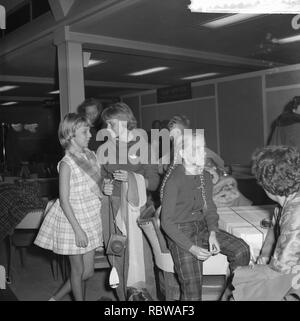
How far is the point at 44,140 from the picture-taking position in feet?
38.8

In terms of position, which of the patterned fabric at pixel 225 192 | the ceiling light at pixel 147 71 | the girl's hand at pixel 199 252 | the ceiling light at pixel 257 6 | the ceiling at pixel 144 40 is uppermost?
the ceiling light at pixel 147 71

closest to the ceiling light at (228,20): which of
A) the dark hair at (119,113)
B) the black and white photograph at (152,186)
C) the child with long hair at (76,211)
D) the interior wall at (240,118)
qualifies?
the black and white photograph at (152,186)

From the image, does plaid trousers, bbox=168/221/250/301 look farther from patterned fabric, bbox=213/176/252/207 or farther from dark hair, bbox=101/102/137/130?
dark hair, bbox=101/102/137/130

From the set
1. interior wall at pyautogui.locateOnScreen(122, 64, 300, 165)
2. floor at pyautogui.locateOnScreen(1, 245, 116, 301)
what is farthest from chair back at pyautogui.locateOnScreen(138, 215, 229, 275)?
interior wall at pyautogui.locateOnScreen(122, 64, 300, 165)

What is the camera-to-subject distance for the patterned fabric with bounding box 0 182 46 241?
9.00 feet

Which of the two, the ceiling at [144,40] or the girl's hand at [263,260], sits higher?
the ceiling at [144,40]

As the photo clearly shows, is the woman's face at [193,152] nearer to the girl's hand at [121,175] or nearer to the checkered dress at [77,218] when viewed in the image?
the girl's hand at [121,175]

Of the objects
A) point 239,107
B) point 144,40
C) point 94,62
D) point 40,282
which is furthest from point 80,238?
point 239,107

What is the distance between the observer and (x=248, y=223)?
1845 mm

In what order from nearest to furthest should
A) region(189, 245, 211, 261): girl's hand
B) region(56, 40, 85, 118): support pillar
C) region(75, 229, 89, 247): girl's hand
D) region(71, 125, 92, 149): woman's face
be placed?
region(189, 245, 211, 261): girl's hand, region(75, 229, 89, 247): girl's hand, region(71, 125, 92, 149): woman's face, region(56, 40, 85, 118): support pillar

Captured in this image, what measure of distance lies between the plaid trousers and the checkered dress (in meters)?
0.49

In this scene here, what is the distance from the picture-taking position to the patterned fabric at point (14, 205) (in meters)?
2.74

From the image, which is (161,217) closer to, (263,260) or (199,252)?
(199,252)
